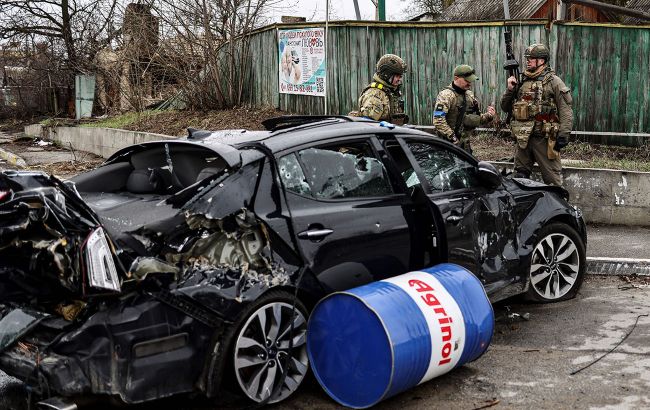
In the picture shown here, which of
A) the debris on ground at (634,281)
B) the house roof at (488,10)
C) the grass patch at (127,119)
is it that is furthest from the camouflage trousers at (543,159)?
the house roof at (488,10)

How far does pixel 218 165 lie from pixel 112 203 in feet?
2.14

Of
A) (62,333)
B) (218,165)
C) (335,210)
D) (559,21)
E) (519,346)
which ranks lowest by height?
(519,346)

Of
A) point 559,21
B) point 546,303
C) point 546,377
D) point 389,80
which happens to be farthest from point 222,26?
point 546,377

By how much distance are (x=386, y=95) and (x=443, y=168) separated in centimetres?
316

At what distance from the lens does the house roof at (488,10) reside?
35750mm

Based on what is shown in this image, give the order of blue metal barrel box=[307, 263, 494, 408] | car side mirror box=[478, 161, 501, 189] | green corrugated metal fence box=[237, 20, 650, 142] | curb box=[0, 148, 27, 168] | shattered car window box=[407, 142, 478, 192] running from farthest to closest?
curb box=[0, 148, 27, 168] → green corrugated metal fence box=[237, 20, 650, 142] → car side mirror box=[478, 161, 501, 189] → shattered car window box=[407, 142, 478, 192] → blue metal barrel box=[307, 263, 494, 408]

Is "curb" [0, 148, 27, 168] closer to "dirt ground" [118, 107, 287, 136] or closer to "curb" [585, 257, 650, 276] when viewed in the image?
"dirt ground" [118, 107, 287, 136]

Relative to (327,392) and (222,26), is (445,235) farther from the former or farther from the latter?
(222,26)

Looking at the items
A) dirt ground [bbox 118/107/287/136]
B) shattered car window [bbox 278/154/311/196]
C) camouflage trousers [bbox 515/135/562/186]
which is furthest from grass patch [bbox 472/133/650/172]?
shattered car window [bbox 278/154/311/196]

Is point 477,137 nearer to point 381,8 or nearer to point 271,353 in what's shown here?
point 381,8

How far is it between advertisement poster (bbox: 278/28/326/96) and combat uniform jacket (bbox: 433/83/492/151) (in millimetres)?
5309

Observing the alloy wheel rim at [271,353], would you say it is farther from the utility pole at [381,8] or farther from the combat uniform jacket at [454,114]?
the utility pole at [381,8]

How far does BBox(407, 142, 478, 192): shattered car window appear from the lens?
18.4 feet

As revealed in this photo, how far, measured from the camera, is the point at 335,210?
15.8 feet
